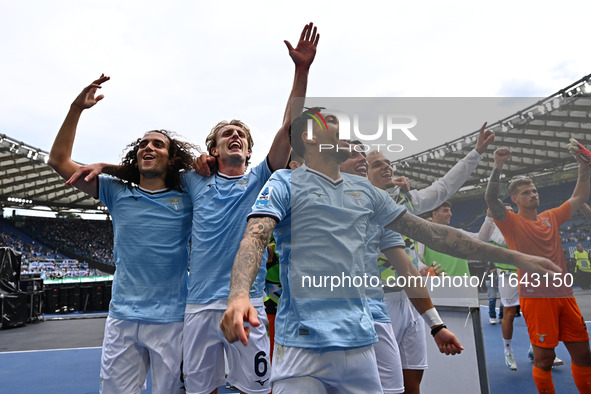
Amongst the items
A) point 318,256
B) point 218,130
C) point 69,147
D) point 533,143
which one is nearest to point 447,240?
point 318,256

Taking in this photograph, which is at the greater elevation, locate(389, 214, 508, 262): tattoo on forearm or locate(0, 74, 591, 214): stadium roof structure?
locate(0, 74, 591, 214): stadium roof structure

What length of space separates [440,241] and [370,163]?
678 millimetres

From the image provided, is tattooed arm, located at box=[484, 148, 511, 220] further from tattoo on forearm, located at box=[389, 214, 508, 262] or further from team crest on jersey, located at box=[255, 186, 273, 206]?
team crest on jersey, located at box=[255, 186, 273, 206]

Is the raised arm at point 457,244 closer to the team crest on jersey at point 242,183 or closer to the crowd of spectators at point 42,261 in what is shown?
the team crest on jersey at point 242,183

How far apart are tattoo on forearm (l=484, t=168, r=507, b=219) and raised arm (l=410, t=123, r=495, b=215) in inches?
7.3

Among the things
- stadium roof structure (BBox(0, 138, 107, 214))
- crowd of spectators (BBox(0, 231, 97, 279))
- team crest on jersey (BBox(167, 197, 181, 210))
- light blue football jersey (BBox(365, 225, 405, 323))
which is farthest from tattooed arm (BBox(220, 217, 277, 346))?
crowd of spectators (BBox(0, 231, 97, 279))

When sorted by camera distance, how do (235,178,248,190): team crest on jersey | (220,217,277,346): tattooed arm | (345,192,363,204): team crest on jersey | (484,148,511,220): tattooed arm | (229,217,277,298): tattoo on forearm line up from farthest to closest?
(484,148,511,220): tattooed arm, (235,178,248,190): team crest on jersey, (345,192,363,204): team crest on jersey, (229,217,277,298): tattoo on forearm, (220,217,277,346): tattooed arm

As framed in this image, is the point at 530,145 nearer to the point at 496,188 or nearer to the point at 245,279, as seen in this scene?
the point at 496,188

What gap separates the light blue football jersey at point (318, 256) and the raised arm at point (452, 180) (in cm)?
115

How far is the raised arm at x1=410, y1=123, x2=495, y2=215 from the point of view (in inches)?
110

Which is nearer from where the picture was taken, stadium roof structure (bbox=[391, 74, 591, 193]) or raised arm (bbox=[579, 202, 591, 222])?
stadium roof structure (bbox=[391, 74, 591, 193])

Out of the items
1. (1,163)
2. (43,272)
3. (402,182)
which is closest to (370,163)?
(402,182)

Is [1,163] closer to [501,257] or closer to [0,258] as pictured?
[0,258]

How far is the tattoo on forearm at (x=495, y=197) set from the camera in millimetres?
2922
